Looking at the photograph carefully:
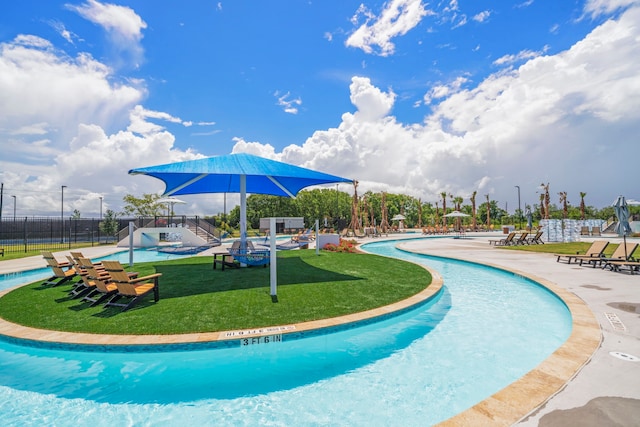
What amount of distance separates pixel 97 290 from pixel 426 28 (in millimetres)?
12620

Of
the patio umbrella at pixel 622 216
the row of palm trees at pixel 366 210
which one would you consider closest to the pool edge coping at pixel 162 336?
the patio umbrella at pixel 622 216

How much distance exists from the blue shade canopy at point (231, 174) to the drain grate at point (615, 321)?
20.4 ft

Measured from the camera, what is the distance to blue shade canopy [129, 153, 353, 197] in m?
7.49

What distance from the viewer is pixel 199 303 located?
5.87m

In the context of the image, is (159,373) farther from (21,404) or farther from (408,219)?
(408,219)

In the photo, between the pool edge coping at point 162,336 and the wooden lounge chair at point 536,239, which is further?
the wooden lounge chair at point 536,239

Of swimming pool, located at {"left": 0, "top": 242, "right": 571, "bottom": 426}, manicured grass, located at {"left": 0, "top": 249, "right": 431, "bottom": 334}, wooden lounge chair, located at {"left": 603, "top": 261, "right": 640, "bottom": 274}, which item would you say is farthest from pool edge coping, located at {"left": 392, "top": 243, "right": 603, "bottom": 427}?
wooden lounge chair, located at {"left": 603, "top": 261, "right": 640, "bottom": 274}

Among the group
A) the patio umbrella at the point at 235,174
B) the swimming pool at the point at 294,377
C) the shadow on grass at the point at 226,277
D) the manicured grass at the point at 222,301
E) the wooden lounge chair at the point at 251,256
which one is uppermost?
the patio umbrella at the point at 235,174

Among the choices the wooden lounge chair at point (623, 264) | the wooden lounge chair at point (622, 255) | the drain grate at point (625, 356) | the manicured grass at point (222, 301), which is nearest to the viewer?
the drain grate at point (625, 356)

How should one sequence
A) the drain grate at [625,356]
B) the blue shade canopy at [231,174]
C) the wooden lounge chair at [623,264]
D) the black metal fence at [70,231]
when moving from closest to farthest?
the drain grate at [625,356], the blue shade canopy at [231,174], the wooden lounge chair at [623,264], the black metal fence at [70,231]

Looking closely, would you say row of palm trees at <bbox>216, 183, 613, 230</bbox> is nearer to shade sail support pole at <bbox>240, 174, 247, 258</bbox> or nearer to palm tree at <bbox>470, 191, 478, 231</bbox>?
palm tree at <bbox>470, 191, 478, 231</bbox>

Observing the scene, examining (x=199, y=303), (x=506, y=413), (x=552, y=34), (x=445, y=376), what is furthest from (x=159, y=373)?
(x=552, y=34)

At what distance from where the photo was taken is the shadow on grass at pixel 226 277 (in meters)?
7.09

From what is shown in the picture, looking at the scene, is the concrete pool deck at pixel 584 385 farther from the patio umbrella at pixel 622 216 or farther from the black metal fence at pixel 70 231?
the black metal fence at pixel 70 231
